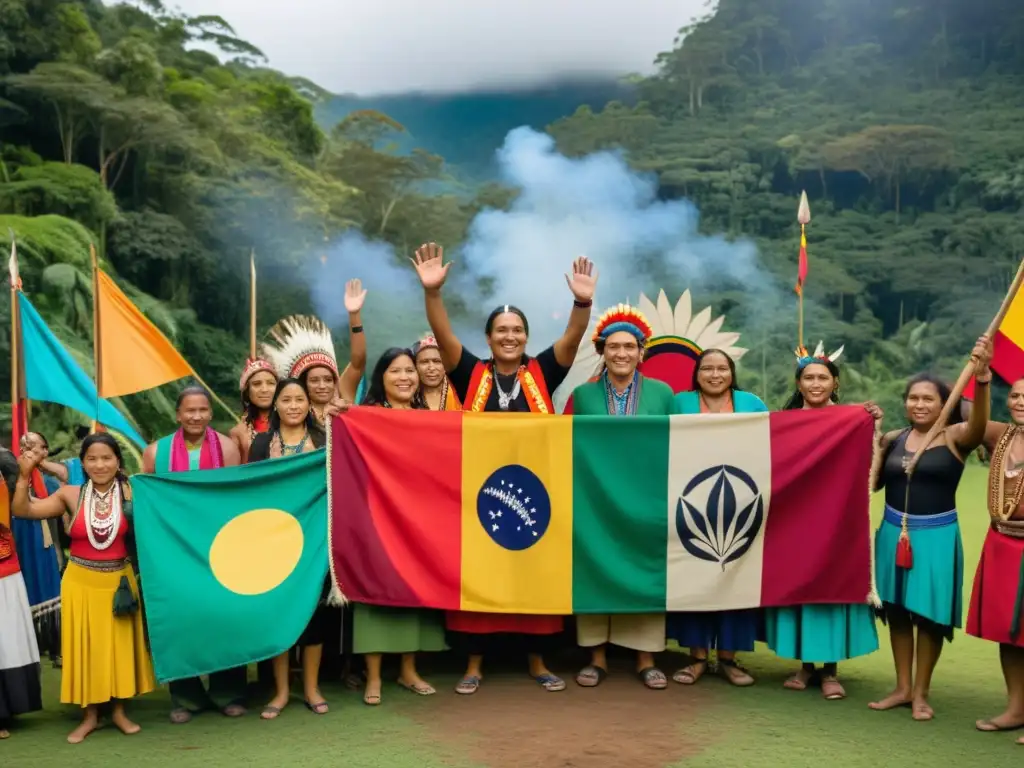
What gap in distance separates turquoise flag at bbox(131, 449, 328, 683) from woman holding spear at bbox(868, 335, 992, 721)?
2.38 metres

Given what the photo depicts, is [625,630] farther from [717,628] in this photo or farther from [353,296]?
[353,296]

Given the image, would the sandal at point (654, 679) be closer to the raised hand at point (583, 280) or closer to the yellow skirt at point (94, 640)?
the raised hand at point (583, 280)

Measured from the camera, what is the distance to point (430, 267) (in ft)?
16.1

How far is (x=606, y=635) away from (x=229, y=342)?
18454 millimetres

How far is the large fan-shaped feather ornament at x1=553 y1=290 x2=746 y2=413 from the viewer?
20.3 feet

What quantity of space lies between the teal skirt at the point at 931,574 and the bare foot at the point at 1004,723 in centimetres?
35

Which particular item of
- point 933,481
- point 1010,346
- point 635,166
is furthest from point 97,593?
point 635,166

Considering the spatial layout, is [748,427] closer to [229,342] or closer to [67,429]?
[67,429]

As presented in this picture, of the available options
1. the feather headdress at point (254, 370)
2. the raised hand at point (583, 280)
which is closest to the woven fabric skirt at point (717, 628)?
the raised hand at point (583, 280)

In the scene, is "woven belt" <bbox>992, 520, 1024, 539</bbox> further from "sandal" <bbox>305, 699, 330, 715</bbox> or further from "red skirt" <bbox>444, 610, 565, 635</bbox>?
"sandal" <bbox>305, 699, 330, 715</bbox>

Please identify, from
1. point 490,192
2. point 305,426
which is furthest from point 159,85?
point 305,426

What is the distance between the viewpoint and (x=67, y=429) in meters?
13.2

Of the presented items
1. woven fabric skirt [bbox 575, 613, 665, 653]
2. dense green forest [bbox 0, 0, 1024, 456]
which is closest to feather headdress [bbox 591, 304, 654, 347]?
woven fabric skirt [bbox 575, 613, 665, 653]

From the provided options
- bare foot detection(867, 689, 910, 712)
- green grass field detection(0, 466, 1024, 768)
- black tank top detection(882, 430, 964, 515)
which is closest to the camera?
green grass field detection(0, 466, 1024, 768)
